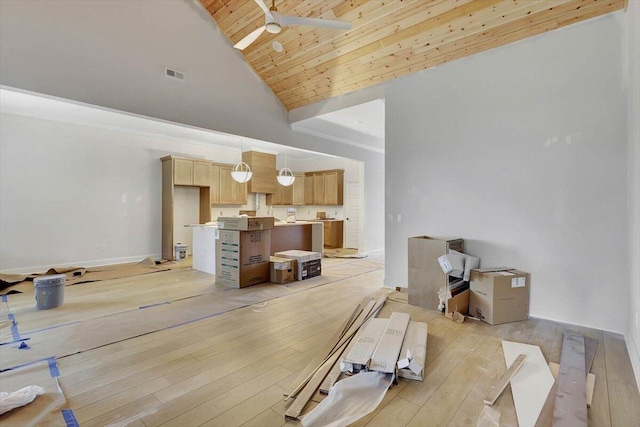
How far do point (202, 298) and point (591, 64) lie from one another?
17.1ft

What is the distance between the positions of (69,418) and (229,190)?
6.88 m

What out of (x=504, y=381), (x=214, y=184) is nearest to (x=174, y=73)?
(x=214, y=184)

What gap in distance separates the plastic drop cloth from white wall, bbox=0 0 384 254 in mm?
4496

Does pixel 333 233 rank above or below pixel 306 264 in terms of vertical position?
above

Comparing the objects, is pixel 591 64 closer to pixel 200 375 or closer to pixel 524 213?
pixel 524 213

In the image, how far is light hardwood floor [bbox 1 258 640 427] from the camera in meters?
1.75

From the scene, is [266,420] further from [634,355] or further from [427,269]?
[634,355]

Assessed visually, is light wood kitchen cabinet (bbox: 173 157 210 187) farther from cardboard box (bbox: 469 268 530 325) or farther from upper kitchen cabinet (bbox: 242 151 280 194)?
cardboard box (bbox: 469 268 530 325)

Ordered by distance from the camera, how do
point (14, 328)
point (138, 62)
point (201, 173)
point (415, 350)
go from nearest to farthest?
point (415, 350) < point (14, 328) < point (138, 62) < point (201, 173)

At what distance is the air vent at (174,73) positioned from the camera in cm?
460

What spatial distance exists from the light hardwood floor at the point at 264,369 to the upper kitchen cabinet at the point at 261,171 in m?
5.18

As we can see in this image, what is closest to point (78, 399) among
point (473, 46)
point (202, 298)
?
point (202, 298)

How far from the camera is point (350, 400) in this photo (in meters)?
1.85

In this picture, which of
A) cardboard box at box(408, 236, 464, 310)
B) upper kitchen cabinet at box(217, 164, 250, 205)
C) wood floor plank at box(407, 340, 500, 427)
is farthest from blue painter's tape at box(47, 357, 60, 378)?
upper kitchen cabinet at box(217, 164, 250, 205)
